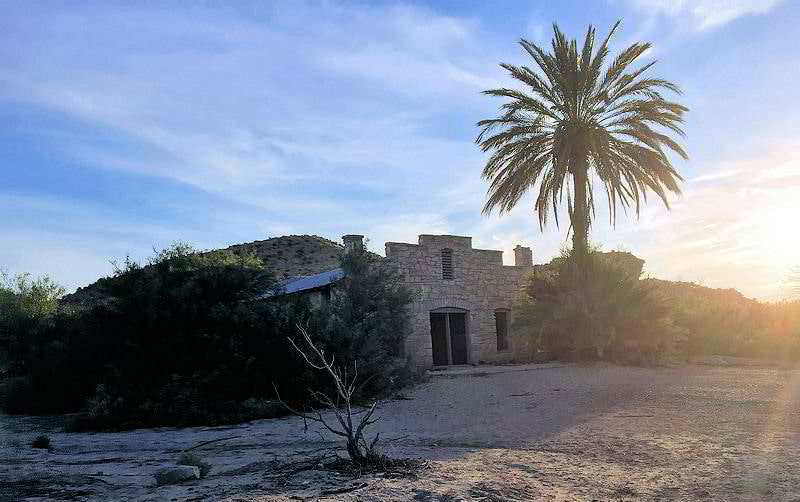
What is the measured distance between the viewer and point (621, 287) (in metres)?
Result: 18.8

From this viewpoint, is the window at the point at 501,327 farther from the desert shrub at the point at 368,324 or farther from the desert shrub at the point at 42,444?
the desert shrub at the point at 42,444

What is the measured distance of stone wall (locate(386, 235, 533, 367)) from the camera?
2061cm

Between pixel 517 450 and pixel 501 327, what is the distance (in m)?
15.9

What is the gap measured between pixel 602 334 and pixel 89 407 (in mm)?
13309

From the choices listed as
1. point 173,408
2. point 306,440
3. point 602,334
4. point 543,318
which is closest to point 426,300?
point 543,318

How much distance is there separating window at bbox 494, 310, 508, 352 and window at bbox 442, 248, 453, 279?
282 centimetres

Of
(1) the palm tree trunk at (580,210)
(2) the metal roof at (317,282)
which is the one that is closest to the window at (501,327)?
(1) the palm tree trunk at (580,210)

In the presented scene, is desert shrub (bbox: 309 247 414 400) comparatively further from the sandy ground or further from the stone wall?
the stone wall

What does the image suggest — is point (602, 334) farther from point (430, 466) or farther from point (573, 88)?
point (430, 466)

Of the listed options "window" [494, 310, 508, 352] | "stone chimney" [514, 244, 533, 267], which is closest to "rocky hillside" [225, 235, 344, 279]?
"stone chimney" [514, 244, 533, 267]

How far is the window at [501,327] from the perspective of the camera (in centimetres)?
2329

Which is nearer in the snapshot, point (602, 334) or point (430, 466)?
point (430, 466)

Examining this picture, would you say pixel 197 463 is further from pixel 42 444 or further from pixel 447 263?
pixel 447 263

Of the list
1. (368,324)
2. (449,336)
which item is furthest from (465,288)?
(368,324)
